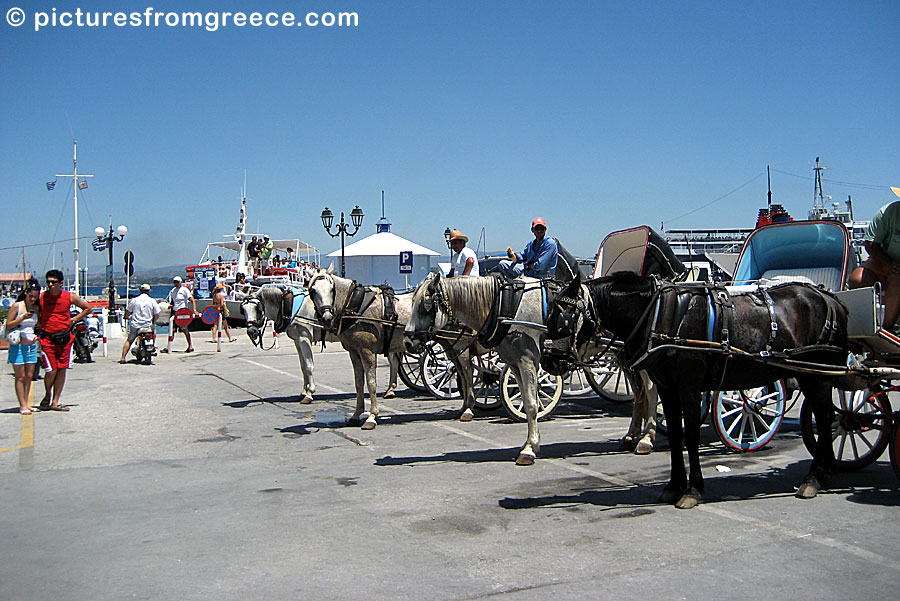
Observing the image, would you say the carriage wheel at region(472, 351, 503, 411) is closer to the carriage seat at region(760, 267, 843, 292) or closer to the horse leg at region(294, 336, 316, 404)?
the horse leg at region(294, 336, 316, 404)

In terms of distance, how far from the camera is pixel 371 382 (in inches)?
413

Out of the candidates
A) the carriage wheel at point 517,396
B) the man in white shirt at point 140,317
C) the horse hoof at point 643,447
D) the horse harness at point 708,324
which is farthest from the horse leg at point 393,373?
the man in white shirt at point 140,317

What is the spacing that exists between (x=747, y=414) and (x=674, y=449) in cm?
226

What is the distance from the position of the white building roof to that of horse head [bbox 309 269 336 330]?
Answer: 22410mm

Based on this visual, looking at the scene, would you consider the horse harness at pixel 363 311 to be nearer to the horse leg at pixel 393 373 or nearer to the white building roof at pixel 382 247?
the horse leg at pixel 393 373

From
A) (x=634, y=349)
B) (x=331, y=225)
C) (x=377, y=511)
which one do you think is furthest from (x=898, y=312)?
(x=331, y=225)

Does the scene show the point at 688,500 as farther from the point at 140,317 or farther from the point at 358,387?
the point at 140,317

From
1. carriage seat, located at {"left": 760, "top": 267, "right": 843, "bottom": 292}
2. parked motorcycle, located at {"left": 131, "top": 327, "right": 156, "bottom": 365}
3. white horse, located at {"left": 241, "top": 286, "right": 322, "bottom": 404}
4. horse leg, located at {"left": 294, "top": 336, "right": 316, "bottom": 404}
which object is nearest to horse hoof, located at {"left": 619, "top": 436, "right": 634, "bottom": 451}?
carriage seat, located at {"left": 760, "top": 267, "right": 843, "bottom": 292}

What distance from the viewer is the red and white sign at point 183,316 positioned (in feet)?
71.7

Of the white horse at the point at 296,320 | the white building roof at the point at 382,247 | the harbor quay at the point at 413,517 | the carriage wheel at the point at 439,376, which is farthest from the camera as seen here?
the white building roof at the point at 382,247

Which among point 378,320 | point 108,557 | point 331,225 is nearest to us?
point 108,557

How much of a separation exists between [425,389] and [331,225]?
17.3 meters

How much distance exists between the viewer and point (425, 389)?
530 inches

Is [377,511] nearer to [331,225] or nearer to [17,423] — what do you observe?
[17,423]
